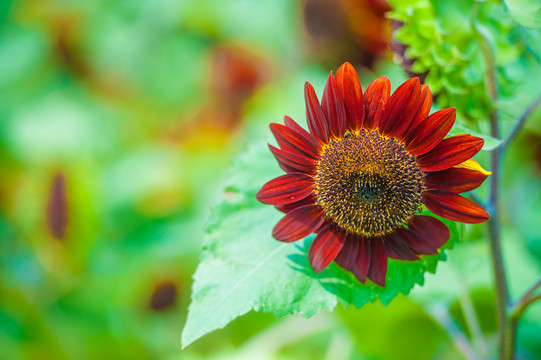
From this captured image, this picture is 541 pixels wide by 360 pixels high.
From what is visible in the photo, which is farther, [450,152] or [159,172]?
[159,172]

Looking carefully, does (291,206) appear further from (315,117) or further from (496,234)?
(496,234)

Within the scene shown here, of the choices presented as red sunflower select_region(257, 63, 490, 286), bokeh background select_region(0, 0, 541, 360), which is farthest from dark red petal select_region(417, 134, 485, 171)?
bokeh background select_region(0, 0, 541, 360)

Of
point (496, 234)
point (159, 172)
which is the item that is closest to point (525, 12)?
point (496, 234)

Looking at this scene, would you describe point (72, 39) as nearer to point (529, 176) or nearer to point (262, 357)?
point (262, 357)

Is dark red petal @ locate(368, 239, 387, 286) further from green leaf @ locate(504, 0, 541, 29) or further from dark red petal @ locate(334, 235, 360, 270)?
green leaf @ locate(504, 0, 541, 29)

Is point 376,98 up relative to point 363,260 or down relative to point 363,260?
up

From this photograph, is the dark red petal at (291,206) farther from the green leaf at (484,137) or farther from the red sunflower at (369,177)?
the green leaf at (484,137)
